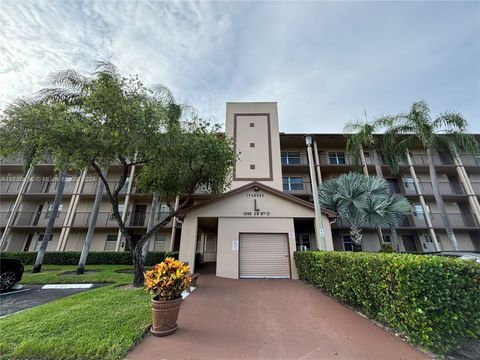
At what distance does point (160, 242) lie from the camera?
1800 centimetres

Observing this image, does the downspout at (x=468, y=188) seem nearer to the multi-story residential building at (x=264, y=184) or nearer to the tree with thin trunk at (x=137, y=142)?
the multi-story residential building at (x=264, y=184)

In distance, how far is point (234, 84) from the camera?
486 inches

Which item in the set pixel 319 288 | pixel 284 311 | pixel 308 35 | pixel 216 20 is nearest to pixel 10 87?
pixel 216 20

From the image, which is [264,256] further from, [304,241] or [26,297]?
[26,297]

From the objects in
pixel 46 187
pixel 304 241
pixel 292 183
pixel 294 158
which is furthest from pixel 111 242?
pixel 294 158

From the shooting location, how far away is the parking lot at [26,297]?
20.8 ft

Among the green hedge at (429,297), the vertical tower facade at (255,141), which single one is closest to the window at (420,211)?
the vertical tower facade at (255,141)

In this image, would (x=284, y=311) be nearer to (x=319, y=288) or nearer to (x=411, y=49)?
(x=319, y=288)

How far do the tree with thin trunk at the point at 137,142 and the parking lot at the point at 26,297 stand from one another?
285cm

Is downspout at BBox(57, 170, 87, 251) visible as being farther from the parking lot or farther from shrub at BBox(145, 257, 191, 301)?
shrub at BBox(145, 257, 191, 301)

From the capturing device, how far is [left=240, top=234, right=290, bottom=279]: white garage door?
10594 millimetres

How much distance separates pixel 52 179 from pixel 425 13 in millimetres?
28076

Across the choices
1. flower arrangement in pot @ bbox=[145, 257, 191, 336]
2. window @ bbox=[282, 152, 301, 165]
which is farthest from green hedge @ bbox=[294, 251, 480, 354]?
window @ bbox=[282, 152, 301, 165]

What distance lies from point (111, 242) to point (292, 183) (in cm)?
1678
